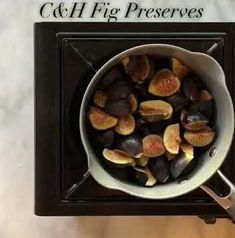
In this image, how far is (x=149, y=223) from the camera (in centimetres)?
80

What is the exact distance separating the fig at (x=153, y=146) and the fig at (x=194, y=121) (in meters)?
0.03

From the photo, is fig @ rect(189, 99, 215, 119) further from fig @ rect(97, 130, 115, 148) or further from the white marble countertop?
the white marble countertop

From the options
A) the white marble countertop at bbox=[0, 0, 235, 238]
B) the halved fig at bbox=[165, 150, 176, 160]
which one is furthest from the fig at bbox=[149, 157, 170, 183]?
the white marble countertop at bbox=[0, 0, 235, 238]

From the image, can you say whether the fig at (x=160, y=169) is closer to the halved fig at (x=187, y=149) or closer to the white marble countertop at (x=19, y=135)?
the halved fig at (x=187, y=149)

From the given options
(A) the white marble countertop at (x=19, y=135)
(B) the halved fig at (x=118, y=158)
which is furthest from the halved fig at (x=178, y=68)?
(A) the white marble countertop at (x=19, y=135)

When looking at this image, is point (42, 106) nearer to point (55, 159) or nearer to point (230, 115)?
point (55, 159)

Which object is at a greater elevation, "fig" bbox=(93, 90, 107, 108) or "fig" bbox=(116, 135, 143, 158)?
"fig" bbox=(93, 90, 107, 108)

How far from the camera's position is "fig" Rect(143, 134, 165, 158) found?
2.08 ft

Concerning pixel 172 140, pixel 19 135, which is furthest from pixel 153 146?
pixel 19 135

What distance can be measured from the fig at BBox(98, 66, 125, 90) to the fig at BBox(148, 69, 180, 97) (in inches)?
1.4

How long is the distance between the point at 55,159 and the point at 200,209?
0.59ft

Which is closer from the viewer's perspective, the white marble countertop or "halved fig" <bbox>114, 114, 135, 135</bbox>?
"halved fig" <bbox>114, 114, 135, 135</bbox>

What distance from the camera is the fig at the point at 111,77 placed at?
24.9 inches

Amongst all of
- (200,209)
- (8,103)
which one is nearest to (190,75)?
(200,209)
